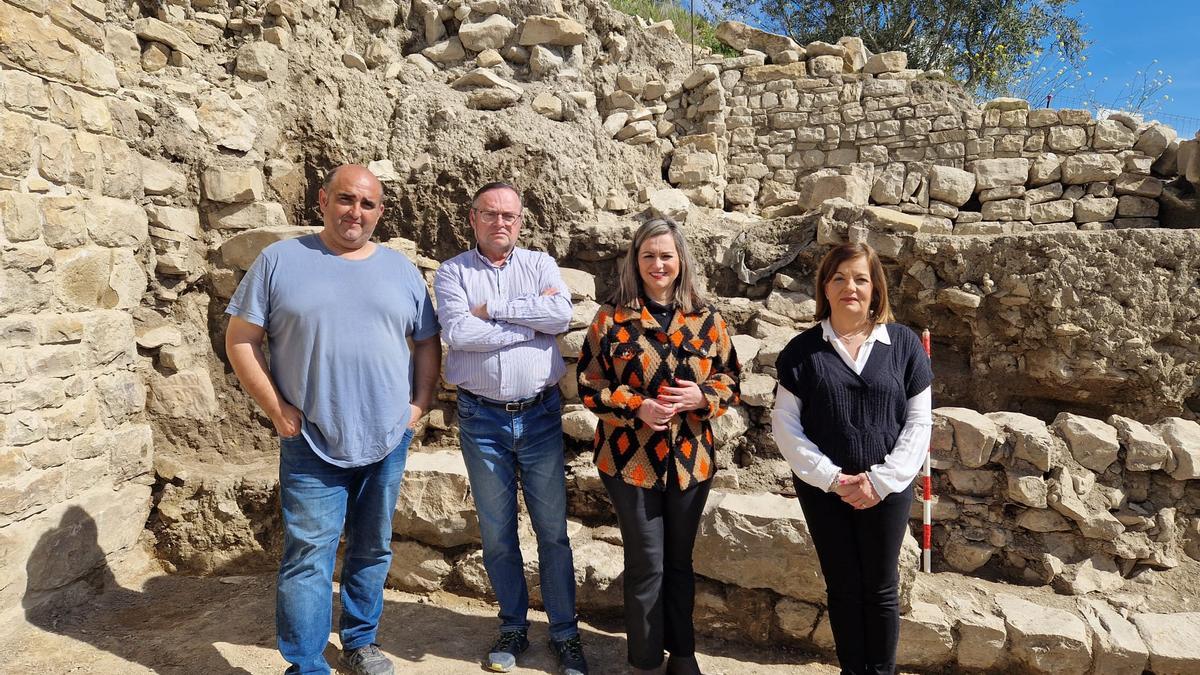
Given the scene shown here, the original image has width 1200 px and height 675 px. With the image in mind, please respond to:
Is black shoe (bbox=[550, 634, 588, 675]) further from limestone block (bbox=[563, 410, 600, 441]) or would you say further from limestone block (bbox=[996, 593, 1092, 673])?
limestone block (bbox=[996, 593, 1092, 673])

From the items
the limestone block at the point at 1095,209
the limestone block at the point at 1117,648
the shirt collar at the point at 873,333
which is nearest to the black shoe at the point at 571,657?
the shirt collar at the point at 873,333

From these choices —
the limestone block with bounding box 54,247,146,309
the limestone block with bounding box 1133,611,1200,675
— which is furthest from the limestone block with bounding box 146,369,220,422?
the limestone block with bounding box 1133,611,1200,675

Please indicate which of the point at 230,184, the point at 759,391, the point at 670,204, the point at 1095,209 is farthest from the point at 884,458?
the point at 1095,209

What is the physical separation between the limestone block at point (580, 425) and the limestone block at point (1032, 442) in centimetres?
230

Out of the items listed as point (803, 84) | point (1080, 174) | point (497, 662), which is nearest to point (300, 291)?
point (497, 662)

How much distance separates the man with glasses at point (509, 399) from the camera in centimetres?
288

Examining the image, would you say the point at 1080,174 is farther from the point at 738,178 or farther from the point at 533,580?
the point at 533,580

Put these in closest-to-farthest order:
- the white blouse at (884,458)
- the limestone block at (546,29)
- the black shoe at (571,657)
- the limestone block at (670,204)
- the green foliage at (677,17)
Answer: the white blouse at (884,458), the black shoe at (571,657), the limestone block at (670,204), the limestone block at (546,29), the green foliage at (677,17)

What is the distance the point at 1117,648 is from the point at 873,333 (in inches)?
77.7

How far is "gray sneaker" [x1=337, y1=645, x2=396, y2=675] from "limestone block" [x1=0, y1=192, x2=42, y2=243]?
2711 millimetres

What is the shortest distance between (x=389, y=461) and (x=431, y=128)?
4237 mm

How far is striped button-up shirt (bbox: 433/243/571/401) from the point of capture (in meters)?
2.86

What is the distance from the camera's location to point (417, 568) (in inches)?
152

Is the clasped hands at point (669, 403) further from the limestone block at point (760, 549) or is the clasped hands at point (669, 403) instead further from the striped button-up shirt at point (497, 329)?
the limestone block at point (760, 549)
